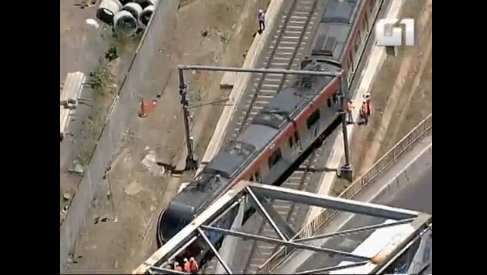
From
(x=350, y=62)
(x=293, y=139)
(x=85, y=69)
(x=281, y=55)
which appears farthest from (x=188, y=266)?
(x=85, y=69)

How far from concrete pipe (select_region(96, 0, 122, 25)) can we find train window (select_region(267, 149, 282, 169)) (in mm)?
9746

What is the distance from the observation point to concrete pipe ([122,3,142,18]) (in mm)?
33625

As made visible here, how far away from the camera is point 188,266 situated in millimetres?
17688

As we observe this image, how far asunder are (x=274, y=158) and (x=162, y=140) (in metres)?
4.60

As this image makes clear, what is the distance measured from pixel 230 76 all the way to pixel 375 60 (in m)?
4.63

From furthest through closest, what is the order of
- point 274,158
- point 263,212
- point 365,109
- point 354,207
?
1. point 365,109
2. point 274,158
3. point 263,212
4. point 354,207

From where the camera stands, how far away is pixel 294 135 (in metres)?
27.5

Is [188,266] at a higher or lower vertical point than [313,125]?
lower

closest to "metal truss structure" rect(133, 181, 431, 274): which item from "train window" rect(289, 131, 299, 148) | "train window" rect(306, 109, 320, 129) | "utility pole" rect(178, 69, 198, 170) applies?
"train window" rect(289, 131, 299, 148)

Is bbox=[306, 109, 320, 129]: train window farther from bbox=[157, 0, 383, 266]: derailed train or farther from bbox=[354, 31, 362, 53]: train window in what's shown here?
bbox=[354, 31, 362, 53]: train window

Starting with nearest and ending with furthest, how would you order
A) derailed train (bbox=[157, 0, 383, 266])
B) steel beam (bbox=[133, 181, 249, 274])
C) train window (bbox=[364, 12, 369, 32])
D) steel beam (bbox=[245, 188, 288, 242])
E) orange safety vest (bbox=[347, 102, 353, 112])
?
steel beam (bbox=[133, 181, 249, 274]) → steel beam (bbox=[245, 188, 288, 242]) → derailed train (bbox=[157, 0, 383, 266]) → orange safety vest (bbox=[347, 102, 353, 112]) → train window (bbox=[364, 12, 369, 32])

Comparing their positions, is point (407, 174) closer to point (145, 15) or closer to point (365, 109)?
point (365, 109)
